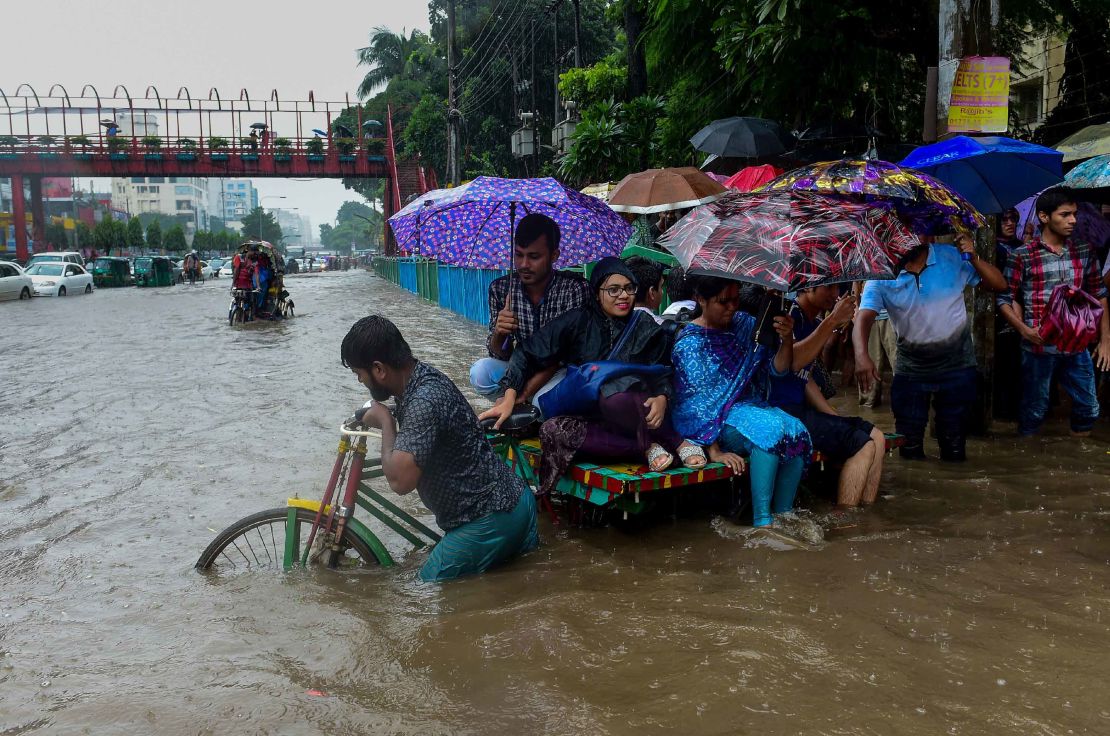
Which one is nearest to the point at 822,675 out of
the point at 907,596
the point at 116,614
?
the point at 907,596

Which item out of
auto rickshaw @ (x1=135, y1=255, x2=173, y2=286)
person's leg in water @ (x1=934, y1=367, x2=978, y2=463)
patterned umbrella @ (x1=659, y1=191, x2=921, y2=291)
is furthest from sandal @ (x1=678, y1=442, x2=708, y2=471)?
auto rickshaw @ (x1=135, y1=255, x2=173, y2=286)

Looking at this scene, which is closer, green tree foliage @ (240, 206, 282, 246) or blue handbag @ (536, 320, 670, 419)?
blue handbag @ (536, 320, 670, 419)

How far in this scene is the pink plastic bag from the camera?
6.59 m

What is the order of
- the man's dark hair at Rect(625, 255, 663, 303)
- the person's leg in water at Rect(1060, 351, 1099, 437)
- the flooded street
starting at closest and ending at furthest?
1. the flooded street
2. the man's dark hair at Rect(625, 255, 663, 303)
3. the person's leg in water at Rect(1060, 351, 1099, 437)

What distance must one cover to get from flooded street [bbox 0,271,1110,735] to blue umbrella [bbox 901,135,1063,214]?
1.80 m

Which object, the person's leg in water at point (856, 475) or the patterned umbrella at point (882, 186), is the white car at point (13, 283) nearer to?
the patterned umbrella at point (882, 186)

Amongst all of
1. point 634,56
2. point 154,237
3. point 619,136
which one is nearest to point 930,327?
point 619,136

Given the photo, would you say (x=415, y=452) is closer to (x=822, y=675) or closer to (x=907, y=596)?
(x=822, y=675)

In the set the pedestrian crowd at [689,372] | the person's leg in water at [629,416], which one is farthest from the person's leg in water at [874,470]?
the person's leg in water at [629,416]

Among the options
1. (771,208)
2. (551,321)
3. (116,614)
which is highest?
(771,208)

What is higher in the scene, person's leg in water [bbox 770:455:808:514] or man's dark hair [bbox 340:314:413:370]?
man's dark hair [bbox 340:314:413:370]

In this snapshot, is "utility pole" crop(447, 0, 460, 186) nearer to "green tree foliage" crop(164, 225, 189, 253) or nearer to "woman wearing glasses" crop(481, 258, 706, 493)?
"woman wearing glasses" crop(481, 258, 706, 493)

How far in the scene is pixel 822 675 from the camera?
3.41 metres

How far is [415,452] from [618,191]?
6.38 meters
